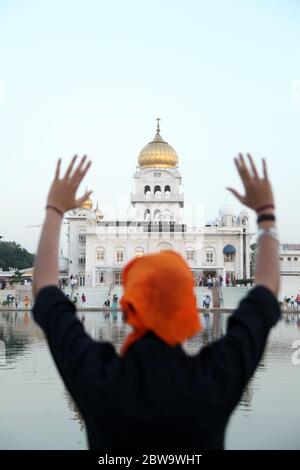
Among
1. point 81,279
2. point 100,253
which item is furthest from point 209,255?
point 81,279

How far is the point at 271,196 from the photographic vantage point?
8.13ft

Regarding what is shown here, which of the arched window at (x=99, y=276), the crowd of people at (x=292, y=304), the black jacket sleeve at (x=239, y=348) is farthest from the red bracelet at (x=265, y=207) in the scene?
the arched window at (x=99, y=276)

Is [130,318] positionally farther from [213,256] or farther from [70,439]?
[213,256]

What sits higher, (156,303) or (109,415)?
(156,303)

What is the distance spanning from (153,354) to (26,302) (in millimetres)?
35080

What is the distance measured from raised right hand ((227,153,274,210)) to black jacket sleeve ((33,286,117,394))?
820 millimetres

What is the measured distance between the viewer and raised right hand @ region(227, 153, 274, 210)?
246 centimetres

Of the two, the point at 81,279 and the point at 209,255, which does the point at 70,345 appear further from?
the point at 81,279

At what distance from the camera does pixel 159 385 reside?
1.98 meters

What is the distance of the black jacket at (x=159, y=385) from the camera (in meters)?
1.98

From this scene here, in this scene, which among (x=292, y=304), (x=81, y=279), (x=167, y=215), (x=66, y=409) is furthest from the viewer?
(x=167, y=215)

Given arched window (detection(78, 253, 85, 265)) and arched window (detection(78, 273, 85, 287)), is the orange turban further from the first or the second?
arched window (detection(78, 253, 85, 265))

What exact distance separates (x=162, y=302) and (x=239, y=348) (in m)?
0.30

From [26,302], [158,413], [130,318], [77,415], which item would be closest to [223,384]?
[158,413]
